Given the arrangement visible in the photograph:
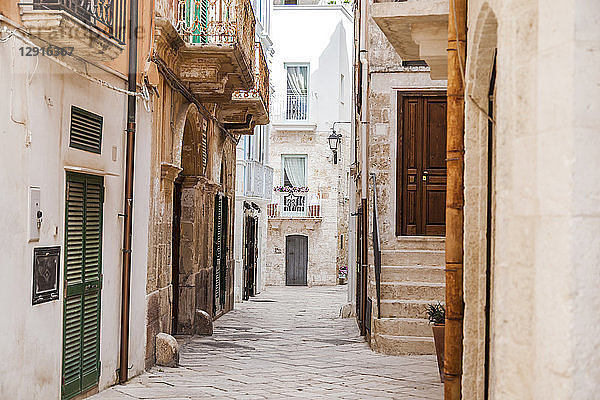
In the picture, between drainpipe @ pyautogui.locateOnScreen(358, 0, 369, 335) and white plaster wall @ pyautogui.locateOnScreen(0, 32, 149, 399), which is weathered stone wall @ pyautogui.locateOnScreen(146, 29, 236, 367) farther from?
drainpipe @ pyautogui.locateOnScreen(358, 0, 369, 335)

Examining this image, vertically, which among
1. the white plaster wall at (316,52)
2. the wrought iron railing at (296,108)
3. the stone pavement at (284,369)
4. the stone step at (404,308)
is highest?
the white plaster wall at (316,52)

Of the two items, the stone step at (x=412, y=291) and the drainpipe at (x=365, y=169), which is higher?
the drainpipe at (x=365, y=169)

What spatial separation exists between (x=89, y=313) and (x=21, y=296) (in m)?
1.77

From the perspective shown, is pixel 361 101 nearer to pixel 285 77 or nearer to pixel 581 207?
pixel 581 207

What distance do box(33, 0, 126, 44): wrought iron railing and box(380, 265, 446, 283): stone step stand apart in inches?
250

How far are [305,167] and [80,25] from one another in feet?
91.7

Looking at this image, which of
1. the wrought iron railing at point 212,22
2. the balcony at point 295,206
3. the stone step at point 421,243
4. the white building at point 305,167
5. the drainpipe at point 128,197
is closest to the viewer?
the drainpipe at point 128,197

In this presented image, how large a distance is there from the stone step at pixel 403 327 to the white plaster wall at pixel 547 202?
833cm

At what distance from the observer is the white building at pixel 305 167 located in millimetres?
35406

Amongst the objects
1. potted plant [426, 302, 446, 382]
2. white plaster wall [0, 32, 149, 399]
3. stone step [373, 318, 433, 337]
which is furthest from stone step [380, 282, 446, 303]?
white plaster wall [0, 32, 149, 399]

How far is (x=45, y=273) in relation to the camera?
26.5 feet

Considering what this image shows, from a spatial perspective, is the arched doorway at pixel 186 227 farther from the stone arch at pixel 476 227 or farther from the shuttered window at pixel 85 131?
the stone arch at pixel 476 227

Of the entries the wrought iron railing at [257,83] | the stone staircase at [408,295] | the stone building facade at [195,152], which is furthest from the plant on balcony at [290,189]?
the stone staircase at [408,295]

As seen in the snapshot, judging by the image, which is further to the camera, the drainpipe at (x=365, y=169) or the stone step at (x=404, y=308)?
the drainpipe at (x=365, y=169)
